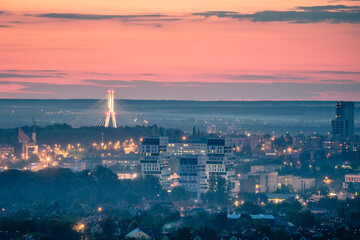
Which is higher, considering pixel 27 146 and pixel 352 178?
pixel 27 146

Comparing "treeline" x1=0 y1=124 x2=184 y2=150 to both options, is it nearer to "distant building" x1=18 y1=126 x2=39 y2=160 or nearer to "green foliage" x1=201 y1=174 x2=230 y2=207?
"distant building" x1=18 y1=126 x2=39 y2=160

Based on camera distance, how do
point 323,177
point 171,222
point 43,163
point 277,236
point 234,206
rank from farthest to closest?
point 43,163
point 323,177
point 234,206
point 171,222
point 277,236

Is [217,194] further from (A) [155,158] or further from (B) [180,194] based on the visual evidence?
(A) [155,158]

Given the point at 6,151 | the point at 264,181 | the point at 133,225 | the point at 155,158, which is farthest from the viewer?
the point at 6,151

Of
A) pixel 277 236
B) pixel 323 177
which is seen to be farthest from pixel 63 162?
pixel 277 236

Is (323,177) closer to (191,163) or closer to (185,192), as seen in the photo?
(191,163)

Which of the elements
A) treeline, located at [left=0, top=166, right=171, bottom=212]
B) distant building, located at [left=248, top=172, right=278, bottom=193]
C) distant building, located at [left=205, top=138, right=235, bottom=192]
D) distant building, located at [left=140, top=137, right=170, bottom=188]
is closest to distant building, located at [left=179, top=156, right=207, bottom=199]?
distant building, located at [left=205, top=138, right=235, bottom=192]

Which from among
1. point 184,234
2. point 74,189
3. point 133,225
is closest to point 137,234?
point 133,225
